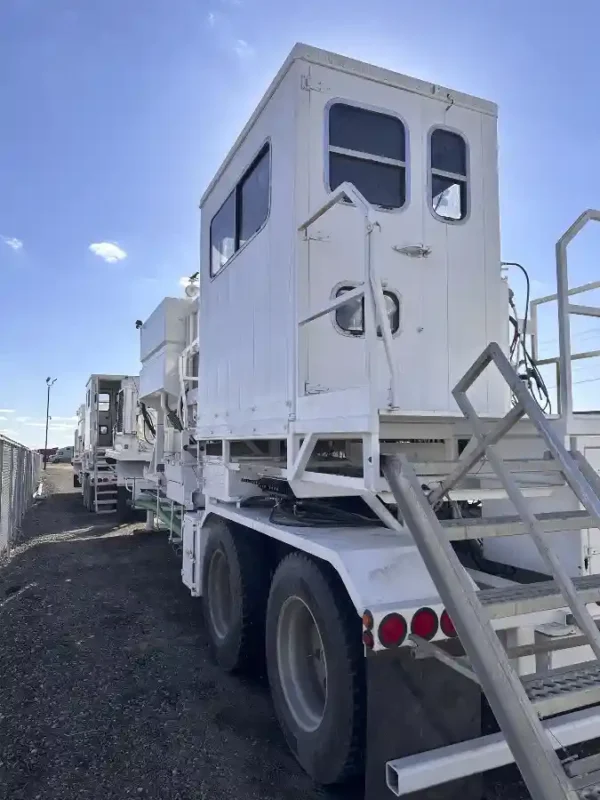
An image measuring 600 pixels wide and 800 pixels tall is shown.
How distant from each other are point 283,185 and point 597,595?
9.56 ft

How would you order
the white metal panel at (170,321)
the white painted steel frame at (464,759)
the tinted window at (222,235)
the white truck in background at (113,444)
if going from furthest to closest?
the white truck in background at (113,444) → the white metal panel at (170,321) → the tinted window at (222,235) → the white painted steel frame at (464,759)

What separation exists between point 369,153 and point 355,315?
1.06 metres

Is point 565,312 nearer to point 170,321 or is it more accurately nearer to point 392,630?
point 392,630

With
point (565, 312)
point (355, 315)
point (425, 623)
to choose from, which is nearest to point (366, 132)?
point (355, 315)

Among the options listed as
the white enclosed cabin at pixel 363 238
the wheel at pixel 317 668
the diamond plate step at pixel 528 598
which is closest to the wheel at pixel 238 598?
the wheel at pixel 317 668

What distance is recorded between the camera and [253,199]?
14.6 ft

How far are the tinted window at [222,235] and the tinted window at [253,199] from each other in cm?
20

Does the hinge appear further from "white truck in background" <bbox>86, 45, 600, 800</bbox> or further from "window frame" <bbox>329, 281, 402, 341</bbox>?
"window frame" <bbox>329, 281, 402, 341</bbox>

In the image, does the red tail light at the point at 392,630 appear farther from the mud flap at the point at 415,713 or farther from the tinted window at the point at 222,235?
the tinted window at the point at 222,235

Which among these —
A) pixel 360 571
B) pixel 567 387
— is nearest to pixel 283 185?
pixel 567 387

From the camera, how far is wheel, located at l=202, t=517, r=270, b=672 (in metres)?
4.30

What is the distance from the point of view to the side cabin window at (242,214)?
4.17 meters

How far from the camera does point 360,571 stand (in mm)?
2816

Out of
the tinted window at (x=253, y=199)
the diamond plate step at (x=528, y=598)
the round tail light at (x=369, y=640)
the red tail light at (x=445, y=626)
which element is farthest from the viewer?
the tinted window at (x=253, y=199)
